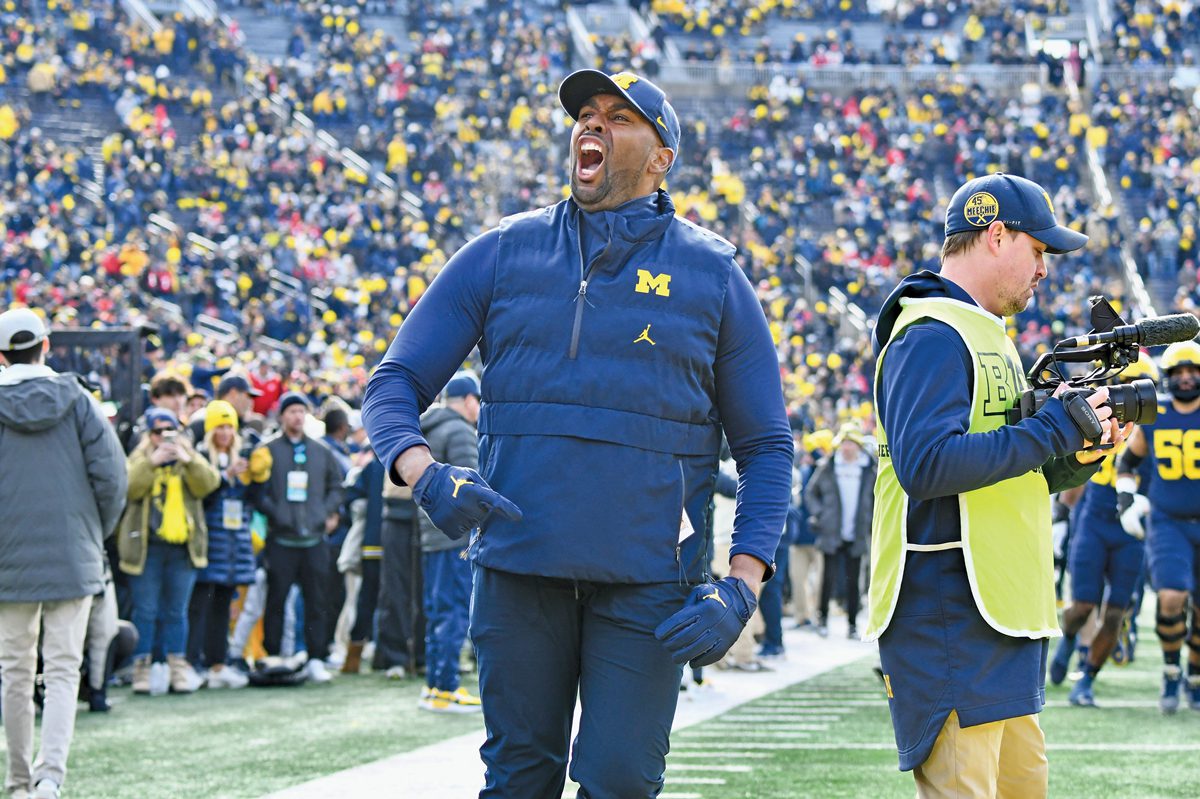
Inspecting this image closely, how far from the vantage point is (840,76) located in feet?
151

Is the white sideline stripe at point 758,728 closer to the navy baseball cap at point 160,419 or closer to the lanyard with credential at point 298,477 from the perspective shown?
the lanyard with credential at point 298,477

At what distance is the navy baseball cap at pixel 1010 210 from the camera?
4164 mm

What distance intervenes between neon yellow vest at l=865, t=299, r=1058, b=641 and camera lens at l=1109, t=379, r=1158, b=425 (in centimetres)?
23

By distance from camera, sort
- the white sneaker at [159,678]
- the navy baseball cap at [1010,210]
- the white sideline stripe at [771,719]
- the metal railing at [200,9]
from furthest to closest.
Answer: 1. the metal railing at [200,9]
2. the white sneaker at [159,678]
3. the white sideline stripe at [771,719]
4. the navy baseball cap at [1010,210]

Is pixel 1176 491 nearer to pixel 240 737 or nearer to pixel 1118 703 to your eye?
pixel 1118 703

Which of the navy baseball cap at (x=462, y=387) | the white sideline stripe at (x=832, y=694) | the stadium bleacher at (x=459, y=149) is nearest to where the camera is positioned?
the navy baseball cap at (x=462, y=387)

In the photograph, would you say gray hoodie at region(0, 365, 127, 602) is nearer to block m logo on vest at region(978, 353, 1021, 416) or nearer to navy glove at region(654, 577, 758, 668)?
navy glove at region(654, 577, 758, 668)

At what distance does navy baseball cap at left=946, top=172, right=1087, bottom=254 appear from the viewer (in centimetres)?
416

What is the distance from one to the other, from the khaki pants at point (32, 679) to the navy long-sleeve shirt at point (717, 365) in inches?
138

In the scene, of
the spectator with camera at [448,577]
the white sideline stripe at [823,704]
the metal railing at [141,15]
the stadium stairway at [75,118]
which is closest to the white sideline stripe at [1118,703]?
the white sideline stripe at [823,704]

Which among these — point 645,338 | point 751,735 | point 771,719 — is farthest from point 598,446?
point 771,719

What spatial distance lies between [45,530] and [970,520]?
4301 millimetres

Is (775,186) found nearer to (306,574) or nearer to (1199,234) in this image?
(1199,234)

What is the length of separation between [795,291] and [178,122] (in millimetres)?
13817
